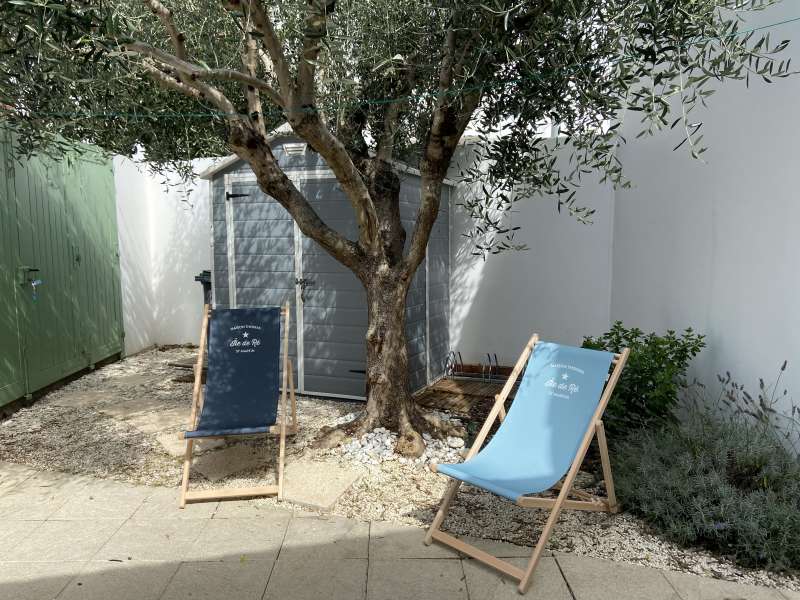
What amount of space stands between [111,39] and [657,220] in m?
4.25

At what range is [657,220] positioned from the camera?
16.8 feet

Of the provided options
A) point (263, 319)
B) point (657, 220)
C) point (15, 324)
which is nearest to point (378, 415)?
point (263, 319)

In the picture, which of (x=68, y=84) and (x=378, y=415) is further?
(x=378, y=415)

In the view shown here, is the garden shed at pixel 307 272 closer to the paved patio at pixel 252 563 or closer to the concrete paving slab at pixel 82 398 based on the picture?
the concrete paving slab at pixel 82 398

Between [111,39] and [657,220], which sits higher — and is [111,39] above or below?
above

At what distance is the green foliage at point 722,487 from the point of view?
2.89 m

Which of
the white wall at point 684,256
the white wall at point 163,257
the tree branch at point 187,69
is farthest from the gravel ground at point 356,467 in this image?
the tree branch at point 187,69

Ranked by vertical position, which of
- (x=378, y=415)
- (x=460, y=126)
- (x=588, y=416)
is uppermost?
(x=460, y=126)

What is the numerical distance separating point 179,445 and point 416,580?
100 inches

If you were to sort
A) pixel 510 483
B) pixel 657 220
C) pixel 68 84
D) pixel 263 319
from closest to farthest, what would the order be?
pixel 510 483 < pixel 68 84 < pixel 263 319 < pixel 657 220

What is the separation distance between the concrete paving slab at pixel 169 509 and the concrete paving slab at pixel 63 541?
0.59ft

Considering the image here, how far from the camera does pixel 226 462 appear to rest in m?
4.36

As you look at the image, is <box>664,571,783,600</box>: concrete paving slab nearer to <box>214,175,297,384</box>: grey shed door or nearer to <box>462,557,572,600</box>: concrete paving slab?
<box>462,557,572,600</box>: concrete paving slab

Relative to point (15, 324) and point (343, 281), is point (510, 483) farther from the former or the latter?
point (15, 324)
